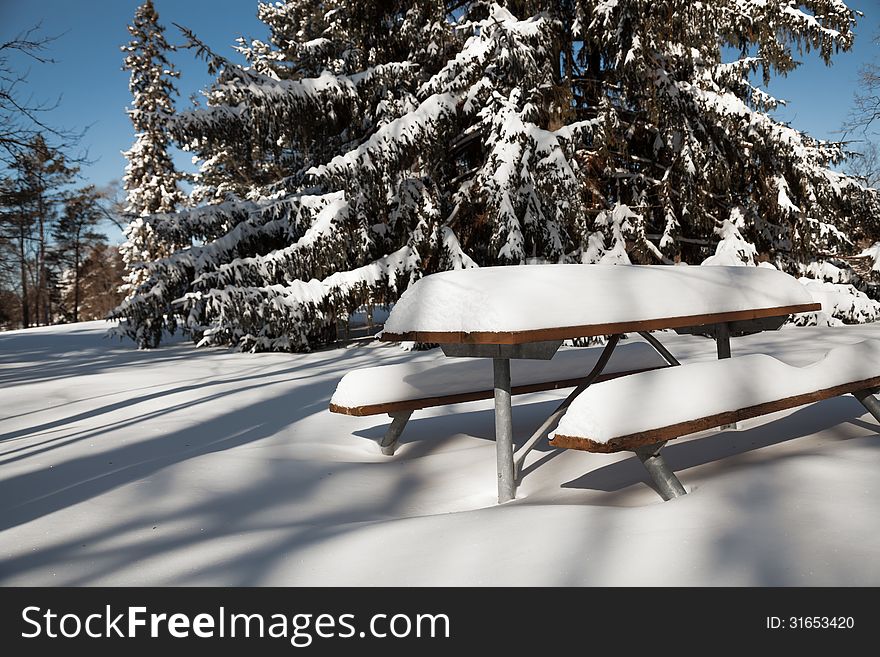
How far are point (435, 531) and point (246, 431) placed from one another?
132 inches

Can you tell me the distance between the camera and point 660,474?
284cm

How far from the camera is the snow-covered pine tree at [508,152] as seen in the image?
410 inches

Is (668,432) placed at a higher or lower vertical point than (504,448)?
higher

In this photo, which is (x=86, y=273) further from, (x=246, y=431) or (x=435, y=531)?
(x=435, y=531)

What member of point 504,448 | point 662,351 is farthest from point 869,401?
point 504,448

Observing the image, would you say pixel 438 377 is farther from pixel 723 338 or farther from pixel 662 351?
pixel 723 338

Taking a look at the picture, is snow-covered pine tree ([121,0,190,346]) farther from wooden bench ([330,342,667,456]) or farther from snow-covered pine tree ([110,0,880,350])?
wooden bench ([330,342,667,456])

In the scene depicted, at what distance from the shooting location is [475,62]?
413 inches

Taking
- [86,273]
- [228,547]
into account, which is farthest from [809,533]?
[86,273]

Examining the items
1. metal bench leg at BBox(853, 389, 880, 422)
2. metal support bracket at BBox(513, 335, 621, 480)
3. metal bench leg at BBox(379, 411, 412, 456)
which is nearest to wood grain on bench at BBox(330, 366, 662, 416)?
metal bench leg at BBox(379, 411, 412, 456)

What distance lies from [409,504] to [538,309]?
4.94 ft

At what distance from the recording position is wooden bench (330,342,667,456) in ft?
13.6

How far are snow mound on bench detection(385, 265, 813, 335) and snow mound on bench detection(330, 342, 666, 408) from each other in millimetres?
856

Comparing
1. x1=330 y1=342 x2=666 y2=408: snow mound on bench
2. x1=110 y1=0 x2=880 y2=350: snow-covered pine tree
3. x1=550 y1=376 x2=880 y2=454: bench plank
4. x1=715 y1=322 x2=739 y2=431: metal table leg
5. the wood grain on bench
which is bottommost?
the wood grain on bench
